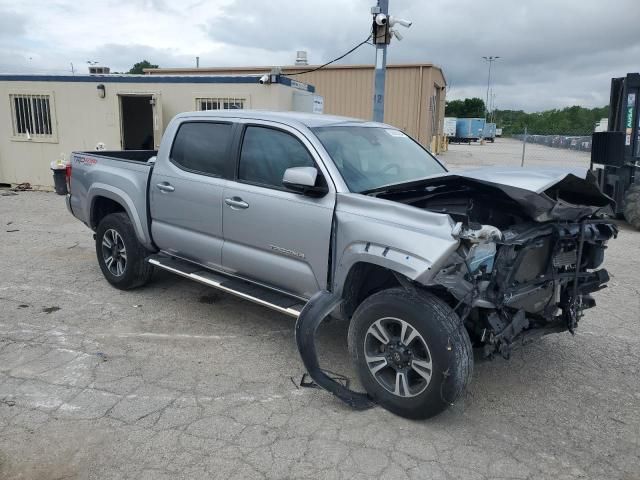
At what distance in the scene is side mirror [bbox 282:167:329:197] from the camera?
382 cm

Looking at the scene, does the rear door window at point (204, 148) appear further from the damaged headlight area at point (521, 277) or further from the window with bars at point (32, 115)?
the window with bars at point (32, 115)

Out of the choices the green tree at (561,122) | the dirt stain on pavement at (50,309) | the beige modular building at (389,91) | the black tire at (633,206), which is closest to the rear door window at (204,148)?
the dirt stain on pavement at (50,309)

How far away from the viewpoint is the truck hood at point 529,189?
3.36m

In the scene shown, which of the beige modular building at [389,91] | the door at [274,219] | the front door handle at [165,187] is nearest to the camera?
the door at [274,219]

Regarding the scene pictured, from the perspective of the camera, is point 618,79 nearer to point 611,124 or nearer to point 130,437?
point 611,124

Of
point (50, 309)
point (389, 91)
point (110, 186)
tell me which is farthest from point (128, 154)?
point (389, 91)

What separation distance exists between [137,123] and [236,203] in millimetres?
11377

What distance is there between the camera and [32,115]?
13.4 meters

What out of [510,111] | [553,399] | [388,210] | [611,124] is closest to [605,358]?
[553,399]

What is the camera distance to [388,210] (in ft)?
11.8

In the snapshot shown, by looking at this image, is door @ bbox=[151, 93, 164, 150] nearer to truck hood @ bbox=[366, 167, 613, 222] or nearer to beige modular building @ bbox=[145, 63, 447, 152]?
truck hood @ bbox=[366, 167, 613, 222]

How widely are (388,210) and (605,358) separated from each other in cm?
243

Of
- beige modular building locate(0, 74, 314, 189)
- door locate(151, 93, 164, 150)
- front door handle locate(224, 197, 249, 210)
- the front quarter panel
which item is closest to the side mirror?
the front quarter panel

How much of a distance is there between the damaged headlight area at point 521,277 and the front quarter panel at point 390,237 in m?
0.10
